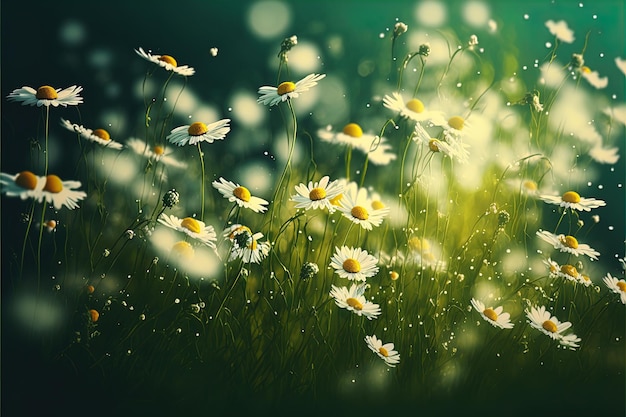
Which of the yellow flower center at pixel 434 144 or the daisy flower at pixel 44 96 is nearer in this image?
the daisy flower at pixel 44 96

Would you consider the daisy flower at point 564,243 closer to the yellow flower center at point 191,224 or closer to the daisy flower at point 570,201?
the daisy flower at point 570,201

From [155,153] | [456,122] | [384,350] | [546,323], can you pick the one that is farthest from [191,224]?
[546,323]

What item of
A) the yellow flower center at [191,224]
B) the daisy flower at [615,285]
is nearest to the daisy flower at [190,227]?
the yellow flower center at [191,224]

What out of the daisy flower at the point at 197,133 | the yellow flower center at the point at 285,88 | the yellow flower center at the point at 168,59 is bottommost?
the daisy flower at the point at 197,133

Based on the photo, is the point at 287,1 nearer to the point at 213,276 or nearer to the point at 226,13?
the point at 226,13

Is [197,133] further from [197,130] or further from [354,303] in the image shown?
[354,303]

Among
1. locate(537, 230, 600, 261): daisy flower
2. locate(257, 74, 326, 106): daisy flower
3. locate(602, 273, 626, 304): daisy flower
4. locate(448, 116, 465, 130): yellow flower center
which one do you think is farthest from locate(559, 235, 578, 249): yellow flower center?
locate(257, 74, 326, 106): daisy flower

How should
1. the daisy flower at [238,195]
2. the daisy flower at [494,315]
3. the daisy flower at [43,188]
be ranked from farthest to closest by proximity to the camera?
the daisy flower at [494,315]
the daisy flower at [238,195]
the daisy flower at [43,188]

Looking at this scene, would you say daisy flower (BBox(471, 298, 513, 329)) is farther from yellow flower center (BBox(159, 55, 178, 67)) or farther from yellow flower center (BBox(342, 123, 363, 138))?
yellow flower center (BBox(159, 55, 178, 67))
